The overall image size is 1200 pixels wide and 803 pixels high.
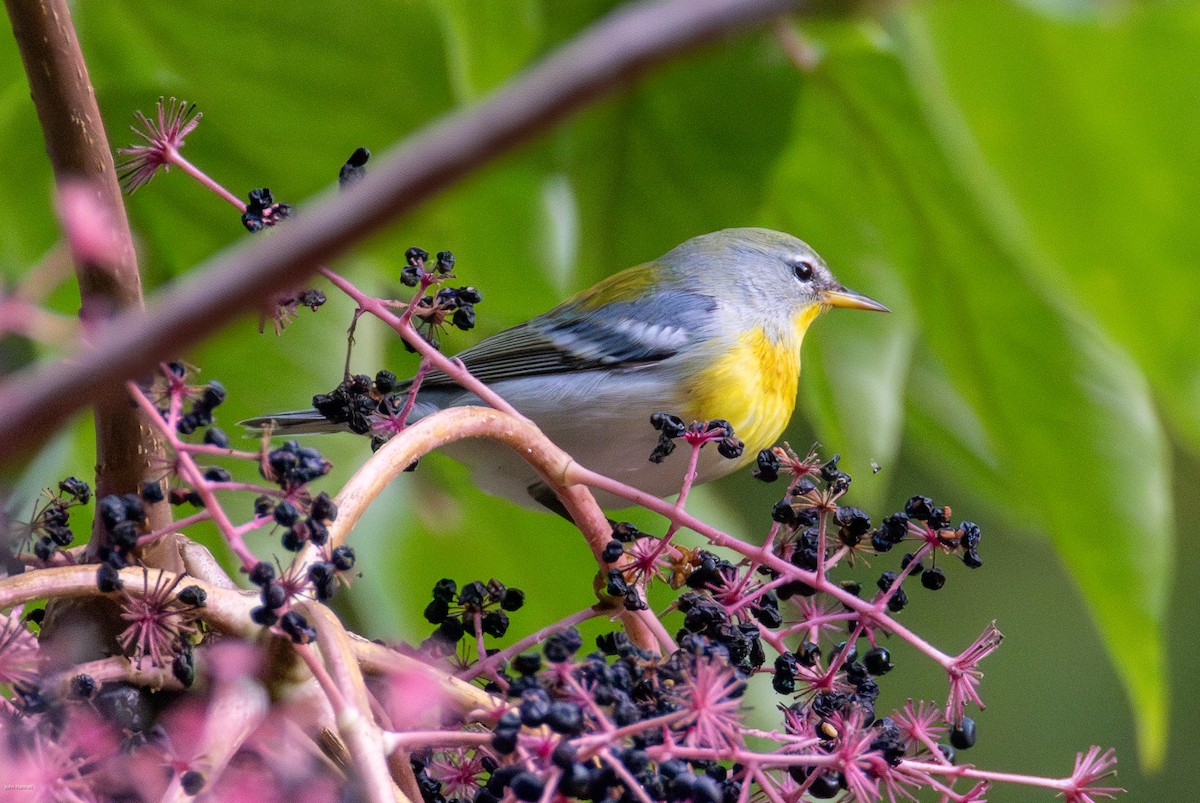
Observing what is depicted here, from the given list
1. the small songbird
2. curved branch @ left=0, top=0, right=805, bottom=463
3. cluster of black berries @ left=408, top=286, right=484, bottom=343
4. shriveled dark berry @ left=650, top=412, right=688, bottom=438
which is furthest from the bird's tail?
curved branch @ left=0, top=0, right=805, bottom=463

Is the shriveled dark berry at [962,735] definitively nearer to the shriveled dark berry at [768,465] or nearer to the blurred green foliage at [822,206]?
the shriveled dark berry at [768,465]

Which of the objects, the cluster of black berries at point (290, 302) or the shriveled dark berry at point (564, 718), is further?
the cluster of black berries at point (290, 302)

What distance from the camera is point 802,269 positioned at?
2490mm

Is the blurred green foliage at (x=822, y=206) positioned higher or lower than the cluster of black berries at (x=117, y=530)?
higher

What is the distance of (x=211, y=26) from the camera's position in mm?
1575

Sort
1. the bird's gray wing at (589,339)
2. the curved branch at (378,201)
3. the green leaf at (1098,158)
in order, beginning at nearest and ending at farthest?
the curved branch at (378,201) → the green leaf at (1098,158) → the bird's gray wing at (589,339)

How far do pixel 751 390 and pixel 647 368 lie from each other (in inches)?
7.3

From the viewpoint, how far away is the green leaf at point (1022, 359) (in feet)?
5.16

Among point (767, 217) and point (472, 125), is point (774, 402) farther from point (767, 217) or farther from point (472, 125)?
point (472, 125)

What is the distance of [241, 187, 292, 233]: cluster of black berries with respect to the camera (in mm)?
1037

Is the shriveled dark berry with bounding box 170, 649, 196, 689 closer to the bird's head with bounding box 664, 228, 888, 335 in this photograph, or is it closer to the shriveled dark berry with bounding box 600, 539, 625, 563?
the shriveled dark berry with bounding box 600, 539, 625, 563

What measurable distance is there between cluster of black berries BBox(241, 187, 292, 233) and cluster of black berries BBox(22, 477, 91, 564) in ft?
0.87

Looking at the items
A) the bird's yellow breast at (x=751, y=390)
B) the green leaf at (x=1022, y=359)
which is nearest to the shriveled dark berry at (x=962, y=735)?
the green leaf at (x=1022, y=359)

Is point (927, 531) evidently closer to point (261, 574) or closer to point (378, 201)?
point (261, 574)
